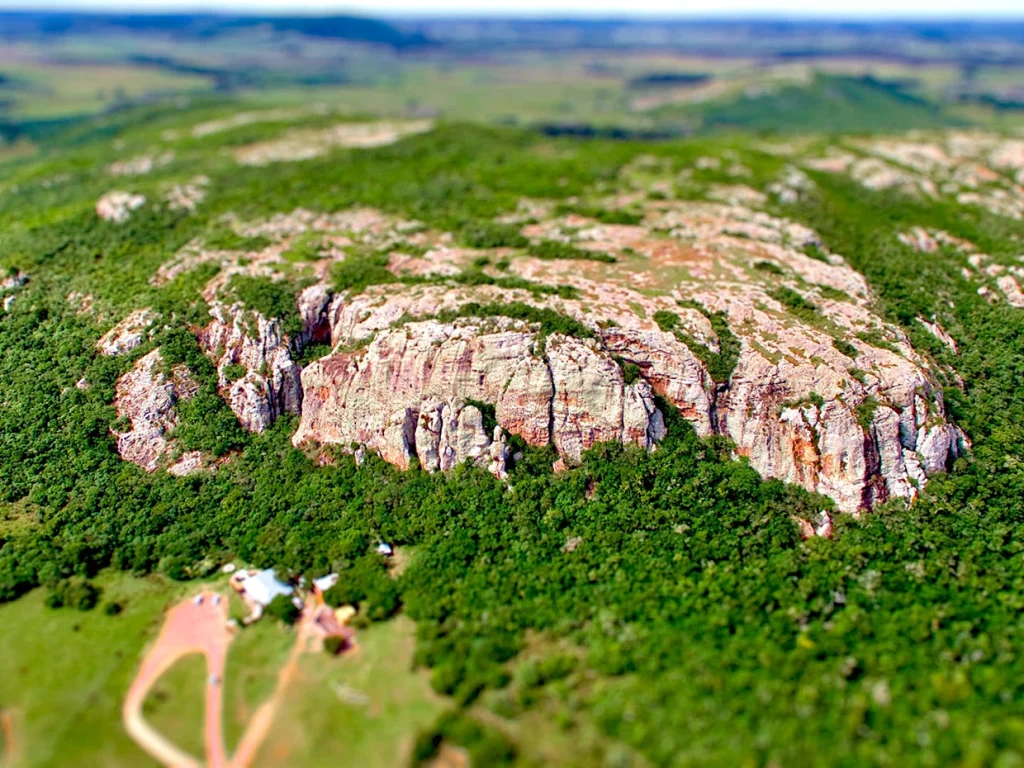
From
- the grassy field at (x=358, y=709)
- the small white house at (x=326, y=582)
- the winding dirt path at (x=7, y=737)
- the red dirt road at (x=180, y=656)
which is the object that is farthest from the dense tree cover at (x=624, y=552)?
the winding dirt path at (x=7, y=737)

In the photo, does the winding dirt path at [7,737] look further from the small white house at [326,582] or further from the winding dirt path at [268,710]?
the small white house at [326,582]

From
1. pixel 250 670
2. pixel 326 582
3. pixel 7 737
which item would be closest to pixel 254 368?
pixel 326 582

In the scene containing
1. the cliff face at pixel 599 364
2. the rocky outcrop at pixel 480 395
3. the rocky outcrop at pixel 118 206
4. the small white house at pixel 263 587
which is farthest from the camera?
the rocky outcrop at pixel 118 206

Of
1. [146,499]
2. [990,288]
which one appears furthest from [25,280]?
[990,288]

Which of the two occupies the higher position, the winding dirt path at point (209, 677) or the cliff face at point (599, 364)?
the cliff face at point (599, 364)

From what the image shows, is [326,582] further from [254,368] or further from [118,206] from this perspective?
[118,206]

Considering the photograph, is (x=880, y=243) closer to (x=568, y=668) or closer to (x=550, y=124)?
(x=568, y=668)
